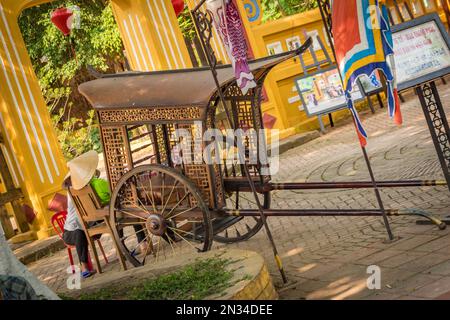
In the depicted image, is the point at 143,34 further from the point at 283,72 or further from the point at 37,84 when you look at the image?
the point at 283,72

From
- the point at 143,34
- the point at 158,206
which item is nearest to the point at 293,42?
the point at 143,34

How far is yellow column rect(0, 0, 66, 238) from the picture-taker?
420 inches

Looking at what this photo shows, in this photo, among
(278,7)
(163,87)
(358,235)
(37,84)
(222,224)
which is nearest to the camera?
(358,235)

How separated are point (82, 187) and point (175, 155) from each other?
121 cm

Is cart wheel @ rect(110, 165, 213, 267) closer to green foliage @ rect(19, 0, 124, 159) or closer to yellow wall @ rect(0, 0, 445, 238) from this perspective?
yellow wall @ rect(0, 0, 445, 238)

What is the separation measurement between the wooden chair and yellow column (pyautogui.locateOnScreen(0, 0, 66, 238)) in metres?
3.66

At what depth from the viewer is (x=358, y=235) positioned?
241 inches

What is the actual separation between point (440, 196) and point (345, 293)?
254 centimetres

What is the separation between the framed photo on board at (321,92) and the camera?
44.9ft

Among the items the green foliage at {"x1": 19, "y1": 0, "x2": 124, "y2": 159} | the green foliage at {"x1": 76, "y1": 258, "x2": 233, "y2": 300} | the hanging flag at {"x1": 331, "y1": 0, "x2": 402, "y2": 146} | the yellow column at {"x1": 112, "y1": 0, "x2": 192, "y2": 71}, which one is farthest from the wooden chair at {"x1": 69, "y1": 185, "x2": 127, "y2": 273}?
the green foliage at {"x1": 19, "y1": 0, "x2": 124, "y2": 159}

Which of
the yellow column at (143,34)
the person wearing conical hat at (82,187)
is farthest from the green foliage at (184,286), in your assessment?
the yellow column at (143,34)

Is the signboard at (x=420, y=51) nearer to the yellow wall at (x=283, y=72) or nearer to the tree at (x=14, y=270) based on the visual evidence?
the tree at (x=14, y=270)

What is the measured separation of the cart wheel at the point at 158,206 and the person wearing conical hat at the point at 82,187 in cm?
45
